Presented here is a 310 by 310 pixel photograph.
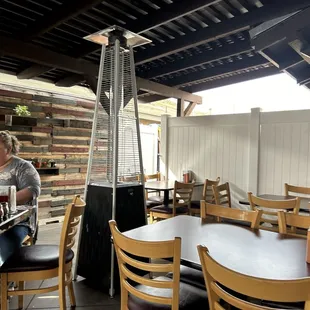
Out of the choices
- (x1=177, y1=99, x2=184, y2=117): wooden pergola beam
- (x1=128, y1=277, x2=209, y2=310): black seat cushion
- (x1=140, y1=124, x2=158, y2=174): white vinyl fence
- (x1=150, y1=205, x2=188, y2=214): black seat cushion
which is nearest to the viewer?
(x1=128, y1=277, x2=209, y2=310): black seat cushion

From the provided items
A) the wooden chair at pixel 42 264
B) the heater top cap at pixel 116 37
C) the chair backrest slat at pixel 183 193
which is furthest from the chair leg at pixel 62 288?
the chair backrest slat at pixel 183 193

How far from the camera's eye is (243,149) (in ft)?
16.5

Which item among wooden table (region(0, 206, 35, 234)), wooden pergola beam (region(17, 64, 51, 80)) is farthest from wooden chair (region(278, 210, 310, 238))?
wooden pergola beam (region(17, 64, 51, 80))

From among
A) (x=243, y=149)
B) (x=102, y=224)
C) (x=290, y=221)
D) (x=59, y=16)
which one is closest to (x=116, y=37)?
(x=59, y=16)

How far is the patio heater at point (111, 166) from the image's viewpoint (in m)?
2.83

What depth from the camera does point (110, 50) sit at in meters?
2.97

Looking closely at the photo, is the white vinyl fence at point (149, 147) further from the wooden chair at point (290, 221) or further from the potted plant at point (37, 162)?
the wooden chair at point (290, 221)

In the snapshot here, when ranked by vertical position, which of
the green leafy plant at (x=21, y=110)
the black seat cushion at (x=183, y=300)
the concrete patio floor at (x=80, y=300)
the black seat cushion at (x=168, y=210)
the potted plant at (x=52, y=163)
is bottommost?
the concrete patio floor at (x=80, y=300)

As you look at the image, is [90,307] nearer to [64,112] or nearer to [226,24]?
[226,24]

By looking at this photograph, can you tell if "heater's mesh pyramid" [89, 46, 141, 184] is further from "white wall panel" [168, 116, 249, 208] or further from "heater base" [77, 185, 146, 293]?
"white wall panel" [168, 116, 249, 208]

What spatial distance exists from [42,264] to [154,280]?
960 mm

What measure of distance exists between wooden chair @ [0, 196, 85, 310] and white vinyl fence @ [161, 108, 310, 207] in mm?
3328

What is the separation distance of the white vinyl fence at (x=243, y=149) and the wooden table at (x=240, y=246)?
269 cm

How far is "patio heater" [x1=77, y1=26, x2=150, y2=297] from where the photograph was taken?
2828 mm
